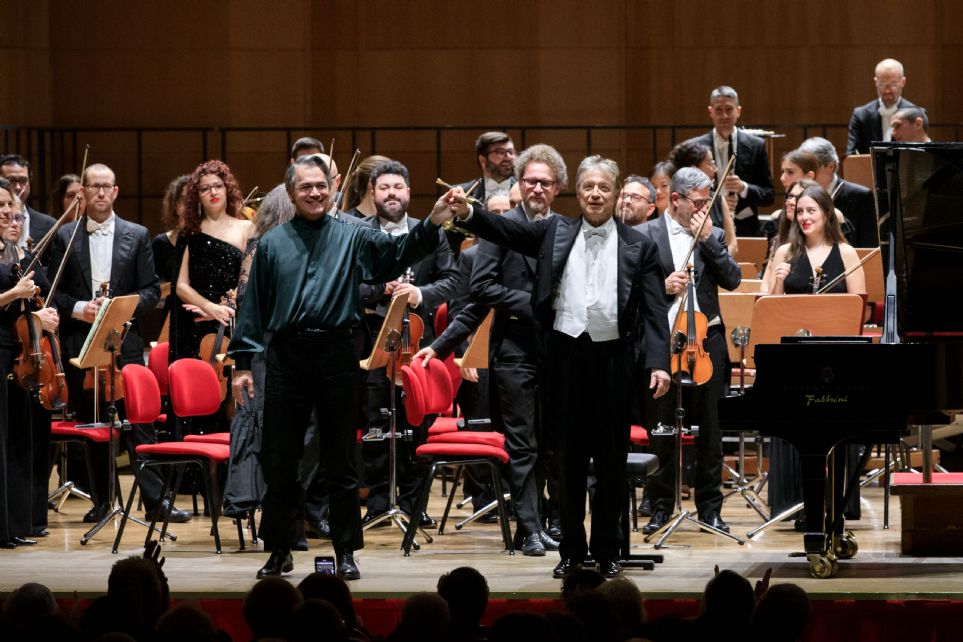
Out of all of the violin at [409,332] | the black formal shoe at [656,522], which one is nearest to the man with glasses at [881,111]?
the black formal shoe at [656,522]

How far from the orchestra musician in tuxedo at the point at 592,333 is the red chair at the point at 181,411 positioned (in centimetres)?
148

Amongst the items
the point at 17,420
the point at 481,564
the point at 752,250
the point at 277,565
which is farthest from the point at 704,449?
the point at 17,420

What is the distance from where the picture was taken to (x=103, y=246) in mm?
6895

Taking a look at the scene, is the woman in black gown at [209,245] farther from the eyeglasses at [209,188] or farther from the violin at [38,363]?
the violin at [38,363]

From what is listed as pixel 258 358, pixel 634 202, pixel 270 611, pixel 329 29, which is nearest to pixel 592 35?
pixel 329 29

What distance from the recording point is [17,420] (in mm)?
6184

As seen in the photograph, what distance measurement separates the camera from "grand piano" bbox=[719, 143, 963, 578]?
4.85 meters

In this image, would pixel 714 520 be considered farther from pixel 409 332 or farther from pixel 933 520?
pixel 409 332

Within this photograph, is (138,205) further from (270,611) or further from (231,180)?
(270,611)

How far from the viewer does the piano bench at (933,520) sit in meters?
5.42

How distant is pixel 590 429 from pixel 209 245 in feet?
7.43

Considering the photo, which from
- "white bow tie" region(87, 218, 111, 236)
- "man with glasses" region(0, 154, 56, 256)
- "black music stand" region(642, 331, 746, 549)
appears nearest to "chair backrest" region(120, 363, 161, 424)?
"white bow tie" region(87, 218, 111, 236)

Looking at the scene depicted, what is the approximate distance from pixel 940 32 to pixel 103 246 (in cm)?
632

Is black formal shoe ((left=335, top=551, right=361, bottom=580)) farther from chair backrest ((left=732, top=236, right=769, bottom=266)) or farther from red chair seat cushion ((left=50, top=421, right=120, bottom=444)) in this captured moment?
chair backrest ((left=732, top=236, right=769, bottom=266))
